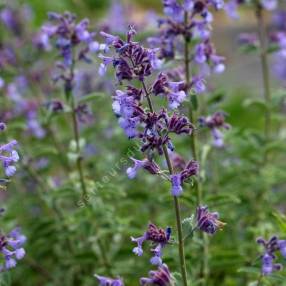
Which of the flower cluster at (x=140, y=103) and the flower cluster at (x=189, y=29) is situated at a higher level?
the flower cluster at (x=189, y=29)

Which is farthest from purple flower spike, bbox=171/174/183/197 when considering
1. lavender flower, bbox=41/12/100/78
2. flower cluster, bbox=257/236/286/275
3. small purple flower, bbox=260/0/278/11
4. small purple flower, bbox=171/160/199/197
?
small purple flower, bbox=260/0/278/11

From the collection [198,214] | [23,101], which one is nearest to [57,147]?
[23,101]

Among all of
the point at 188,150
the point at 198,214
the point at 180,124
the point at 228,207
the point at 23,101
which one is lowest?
the point at 198,214

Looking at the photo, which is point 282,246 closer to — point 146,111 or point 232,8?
point 146,111

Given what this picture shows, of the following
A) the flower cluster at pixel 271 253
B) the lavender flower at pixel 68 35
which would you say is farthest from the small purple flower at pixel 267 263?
the lavender flower at pixel 68 35

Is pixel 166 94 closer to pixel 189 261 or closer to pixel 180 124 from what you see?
pixel 180 124

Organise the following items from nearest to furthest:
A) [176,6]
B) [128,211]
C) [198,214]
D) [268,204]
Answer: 1. [198,214]
2. [176,6]
3. [268,204]
4. [128,211]

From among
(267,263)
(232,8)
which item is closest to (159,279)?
(267,263)

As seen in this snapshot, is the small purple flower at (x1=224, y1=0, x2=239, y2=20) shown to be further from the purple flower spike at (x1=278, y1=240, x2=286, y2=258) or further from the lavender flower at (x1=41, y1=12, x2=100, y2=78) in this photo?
the purple flower spike at (x1=278, y1=240, x2=286, y2=258)

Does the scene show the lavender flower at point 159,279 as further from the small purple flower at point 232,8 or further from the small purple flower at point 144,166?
the small purple flower at point 232,8
